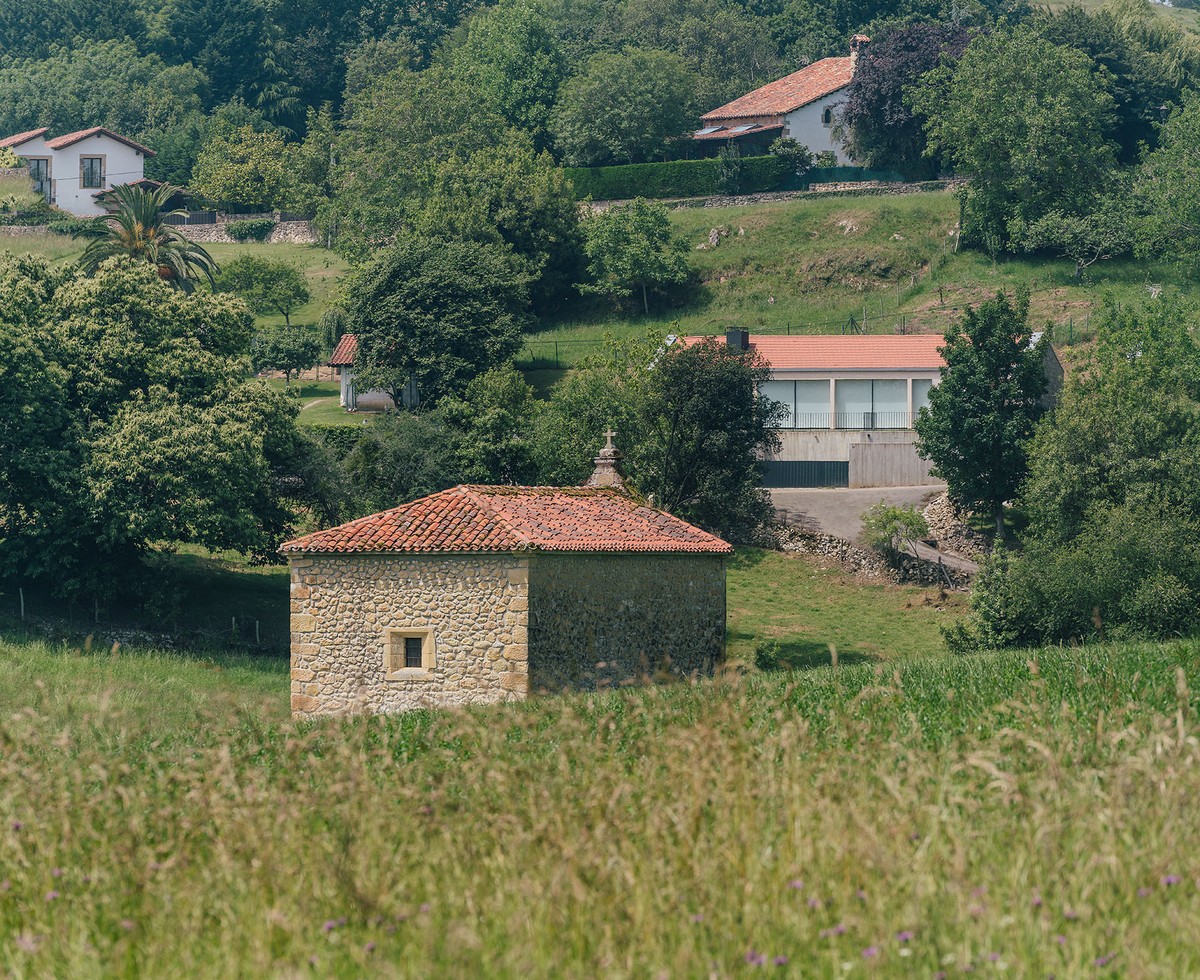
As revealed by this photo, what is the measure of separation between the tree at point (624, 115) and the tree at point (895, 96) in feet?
36.9

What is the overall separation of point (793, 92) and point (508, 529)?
77670 millimetres

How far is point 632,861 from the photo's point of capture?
33.8 feet

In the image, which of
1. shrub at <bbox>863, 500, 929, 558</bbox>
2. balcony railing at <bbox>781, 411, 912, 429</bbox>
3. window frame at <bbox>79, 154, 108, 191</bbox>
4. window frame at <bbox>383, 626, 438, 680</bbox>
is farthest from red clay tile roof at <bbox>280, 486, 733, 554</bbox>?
window frame at <bbox>79, 154, 108, 191</bbox>

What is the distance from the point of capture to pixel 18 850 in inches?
430

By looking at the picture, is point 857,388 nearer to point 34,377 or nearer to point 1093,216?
point 1093,216

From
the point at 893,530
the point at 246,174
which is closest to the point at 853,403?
the point at 893,530

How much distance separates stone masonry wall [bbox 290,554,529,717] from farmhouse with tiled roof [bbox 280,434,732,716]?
19 millimetres

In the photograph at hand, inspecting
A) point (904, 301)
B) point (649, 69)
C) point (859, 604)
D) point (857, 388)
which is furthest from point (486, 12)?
point (859, 604)

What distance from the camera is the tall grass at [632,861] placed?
364 inches

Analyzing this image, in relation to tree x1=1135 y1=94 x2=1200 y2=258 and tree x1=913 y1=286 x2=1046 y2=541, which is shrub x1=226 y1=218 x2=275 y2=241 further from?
tree x1=913 y1=286 x2=1046 y2=541

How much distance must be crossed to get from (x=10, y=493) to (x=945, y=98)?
6083 centimetres

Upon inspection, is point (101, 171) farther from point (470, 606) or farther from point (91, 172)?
point (470, 606)

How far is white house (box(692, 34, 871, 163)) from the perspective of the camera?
101 metres

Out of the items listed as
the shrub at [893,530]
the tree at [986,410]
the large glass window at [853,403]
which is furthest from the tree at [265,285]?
the shrub at [893,530]
